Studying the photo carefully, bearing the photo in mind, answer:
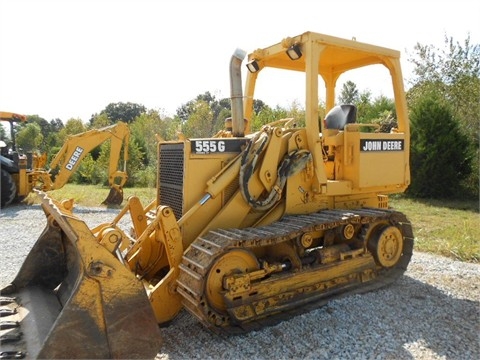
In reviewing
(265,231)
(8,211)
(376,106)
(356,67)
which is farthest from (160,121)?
(265,231)

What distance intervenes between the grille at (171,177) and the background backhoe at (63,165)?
7.27 meters

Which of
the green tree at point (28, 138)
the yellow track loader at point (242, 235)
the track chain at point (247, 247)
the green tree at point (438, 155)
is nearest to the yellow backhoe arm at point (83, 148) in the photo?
the yellow track loader at point (242, 235)

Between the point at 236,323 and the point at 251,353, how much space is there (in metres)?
0.33

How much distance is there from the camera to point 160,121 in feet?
83.0

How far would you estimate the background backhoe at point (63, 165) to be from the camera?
1140 cm

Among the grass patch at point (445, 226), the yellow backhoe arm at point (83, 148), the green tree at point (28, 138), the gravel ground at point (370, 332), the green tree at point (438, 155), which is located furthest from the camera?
the green tree at point (28, 138)

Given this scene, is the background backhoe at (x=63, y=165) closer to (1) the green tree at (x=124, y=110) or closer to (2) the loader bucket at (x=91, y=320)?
(2) the loader bucket at (x=91, y=320)

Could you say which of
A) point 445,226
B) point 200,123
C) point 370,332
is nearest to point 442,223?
point 445,226

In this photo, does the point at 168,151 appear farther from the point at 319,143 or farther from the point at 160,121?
the point at 160,121

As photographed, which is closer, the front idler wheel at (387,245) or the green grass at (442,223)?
the front idler wheel at (387,245)

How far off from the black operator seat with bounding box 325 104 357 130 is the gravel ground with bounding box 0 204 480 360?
211cm

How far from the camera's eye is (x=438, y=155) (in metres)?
13.8

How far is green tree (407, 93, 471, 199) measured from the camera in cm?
1373

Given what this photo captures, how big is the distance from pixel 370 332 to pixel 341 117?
2700 mm
